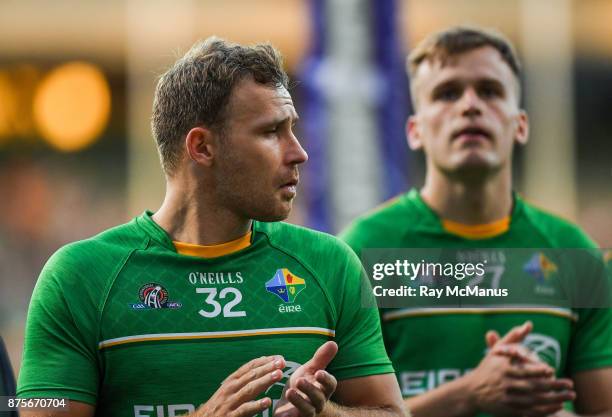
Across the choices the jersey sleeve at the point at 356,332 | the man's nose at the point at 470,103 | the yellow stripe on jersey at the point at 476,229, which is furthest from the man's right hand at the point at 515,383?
the man's nose at the point at 470,103

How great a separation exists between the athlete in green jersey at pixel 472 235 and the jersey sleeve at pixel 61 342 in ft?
5.09

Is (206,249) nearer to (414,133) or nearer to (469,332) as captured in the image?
(469,332)

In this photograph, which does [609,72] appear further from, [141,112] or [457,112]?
[457,112]

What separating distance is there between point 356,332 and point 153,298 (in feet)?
2.32

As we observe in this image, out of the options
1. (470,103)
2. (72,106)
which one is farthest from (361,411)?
(72,106)

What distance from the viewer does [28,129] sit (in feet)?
38.2

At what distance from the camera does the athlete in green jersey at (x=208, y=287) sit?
388cm

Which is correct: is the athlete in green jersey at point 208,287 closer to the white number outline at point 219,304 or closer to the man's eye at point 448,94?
the white number outline at point 219,304

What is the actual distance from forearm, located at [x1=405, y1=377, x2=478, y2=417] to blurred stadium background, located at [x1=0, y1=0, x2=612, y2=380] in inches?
229

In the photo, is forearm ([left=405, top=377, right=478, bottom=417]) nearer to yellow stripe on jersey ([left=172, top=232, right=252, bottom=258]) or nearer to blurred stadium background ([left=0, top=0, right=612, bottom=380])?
yellow stripe on jersey ([left=172, top=232, right=252, bottom=258])

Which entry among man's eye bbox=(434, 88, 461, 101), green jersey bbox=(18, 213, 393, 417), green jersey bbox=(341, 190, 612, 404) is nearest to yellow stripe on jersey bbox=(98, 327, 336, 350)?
green jersey bbox=(18, 213, 393, 417)

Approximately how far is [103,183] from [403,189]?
4.42 meters

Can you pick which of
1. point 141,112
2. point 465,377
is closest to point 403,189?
point 465,377

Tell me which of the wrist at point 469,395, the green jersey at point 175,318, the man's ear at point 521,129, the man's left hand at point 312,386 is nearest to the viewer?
the man's left hand at point 312,386
